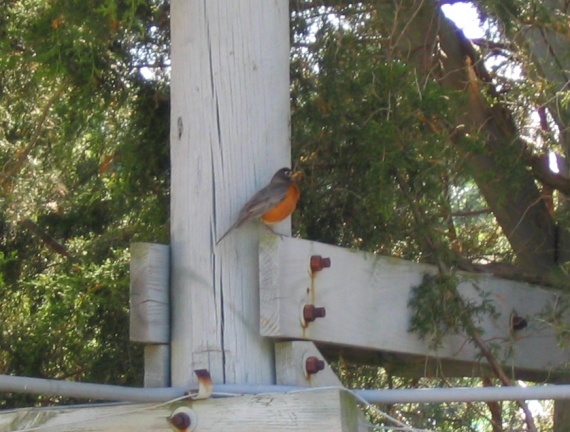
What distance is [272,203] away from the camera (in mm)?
2986

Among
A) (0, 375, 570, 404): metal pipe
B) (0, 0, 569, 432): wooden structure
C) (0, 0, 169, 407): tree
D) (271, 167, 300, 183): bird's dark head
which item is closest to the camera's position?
(0, 375, 570, 404): metal pipe

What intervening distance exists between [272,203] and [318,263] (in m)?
0.21

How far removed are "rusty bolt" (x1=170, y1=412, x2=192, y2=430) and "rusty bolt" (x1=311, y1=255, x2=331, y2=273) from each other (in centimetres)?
58

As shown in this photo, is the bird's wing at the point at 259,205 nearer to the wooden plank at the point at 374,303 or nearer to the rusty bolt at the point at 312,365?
the wooden plank at the point at 374,303

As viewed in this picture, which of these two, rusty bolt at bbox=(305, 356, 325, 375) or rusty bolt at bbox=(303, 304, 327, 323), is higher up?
rusty bolt at bbox=(303, 304, 327, 323)

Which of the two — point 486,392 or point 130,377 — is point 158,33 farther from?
point 486,392

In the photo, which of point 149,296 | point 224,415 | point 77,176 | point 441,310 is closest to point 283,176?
point 149,296

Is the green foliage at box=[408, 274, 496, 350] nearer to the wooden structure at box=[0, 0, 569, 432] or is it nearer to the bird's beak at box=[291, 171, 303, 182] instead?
the wooden structure at box=[0, 0, 569, 432]

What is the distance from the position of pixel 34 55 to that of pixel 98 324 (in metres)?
1.29

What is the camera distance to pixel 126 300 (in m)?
4.87

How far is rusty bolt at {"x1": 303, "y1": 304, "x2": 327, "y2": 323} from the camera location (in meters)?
2.96

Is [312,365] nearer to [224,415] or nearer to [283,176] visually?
[224,415]

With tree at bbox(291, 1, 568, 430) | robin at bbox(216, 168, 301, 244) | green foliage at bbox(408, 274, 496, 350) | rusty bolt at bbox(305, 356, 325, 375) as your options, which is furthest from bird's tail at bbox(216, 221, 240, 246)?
tree at bbox(291, 1, 568, 430)

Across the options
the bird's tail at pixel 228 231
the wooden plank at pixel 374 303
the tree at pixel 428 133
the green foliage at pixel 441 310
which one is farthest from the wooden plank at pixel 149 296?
the tree at pixel 428 133
